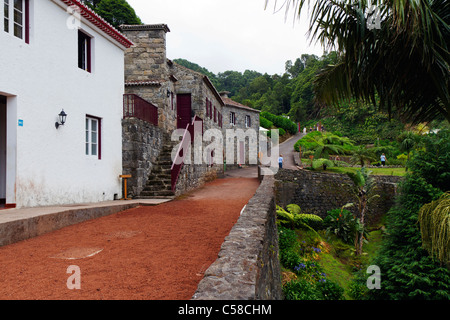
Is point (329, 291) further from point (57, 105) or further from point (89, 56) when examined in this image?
point (89, 56)

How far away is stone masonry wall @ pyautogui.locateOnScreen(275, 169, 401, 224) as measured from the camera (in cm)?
1761

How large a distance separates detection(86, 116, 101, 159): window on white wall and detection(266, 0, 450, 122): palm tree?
22.4 ft

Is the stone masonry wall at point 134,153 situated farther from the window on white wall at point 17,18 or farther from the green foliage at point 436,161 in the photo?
the green foliage at point 436,161

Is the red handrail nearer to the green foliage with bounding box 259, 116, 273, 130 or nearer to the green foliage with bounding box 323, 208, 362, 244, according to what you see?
the green foliage with bounding box 323, 208, 362, 244

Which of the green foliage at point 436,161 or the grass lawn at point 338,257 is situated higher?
the green foliage at point 436,161

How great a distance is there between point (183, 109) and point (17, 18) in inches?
460

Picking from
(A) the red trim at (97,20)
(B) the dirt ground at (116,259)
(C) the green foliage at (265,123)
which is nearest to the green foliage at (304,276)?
(B) the dirt ground at (116,259)

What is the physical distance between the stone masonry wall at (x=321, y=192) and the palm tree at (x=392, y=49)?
12743 millimetres

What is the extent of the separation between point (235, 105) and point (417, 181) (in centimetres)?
2441

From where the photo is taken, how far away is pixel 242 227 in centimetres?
414

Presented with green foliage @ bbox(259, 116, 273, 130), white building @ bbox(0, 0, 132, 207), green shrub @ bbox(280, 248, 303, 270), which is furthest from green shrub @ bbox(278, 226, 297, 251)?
green foliage @ bbox(259, 116, 273, 130)

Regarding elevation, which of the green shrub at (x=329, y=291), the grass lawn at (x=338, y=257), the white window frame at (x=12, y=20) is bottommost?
the grass lawn at (x=338, y=257)

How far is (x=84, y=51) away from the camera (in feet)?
28.3

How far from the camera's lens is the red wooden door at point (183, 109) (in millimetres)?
17844
